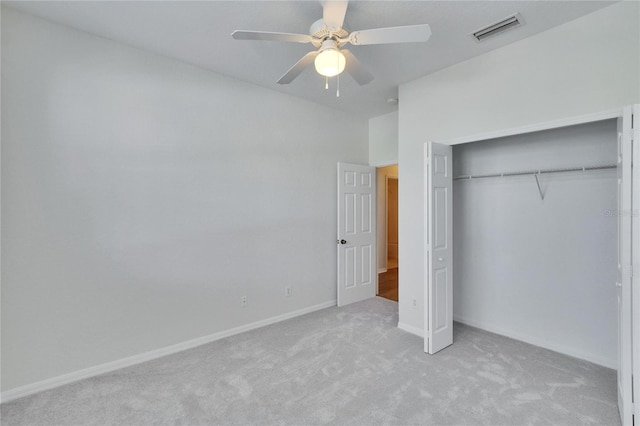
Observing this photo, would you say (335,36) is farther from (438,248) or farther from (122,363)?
(122,363)

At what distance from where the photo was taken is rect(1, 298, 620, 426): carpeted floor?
2.06m

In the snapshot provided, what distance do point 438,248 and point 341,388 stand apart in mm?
1576

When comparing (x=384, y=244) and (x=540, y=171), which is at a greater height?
(x=540, y=171)

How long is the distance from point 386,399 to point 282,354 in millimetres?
1100

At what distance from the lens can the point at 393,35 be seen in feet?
6.01

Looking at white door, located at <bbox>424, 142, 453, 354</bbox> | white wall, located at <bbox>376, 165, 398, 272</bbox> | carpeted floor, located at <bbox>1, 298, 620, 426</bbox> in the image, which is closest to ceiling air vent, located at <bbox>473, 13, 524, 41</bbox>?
white door, located at <bbox>424, 142, 453, 354</bbox>

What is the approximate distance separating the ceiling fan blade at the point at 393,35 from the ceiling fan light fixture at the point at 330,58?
12 centimetres

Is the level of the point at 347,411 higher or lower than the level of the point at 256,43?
lower

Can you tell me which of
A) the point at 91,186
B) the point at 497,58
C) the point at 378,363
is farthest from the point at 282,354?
the point at 497,58

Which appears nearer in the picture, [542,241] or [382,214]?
[542,241]

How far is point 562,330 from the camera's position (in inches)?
116

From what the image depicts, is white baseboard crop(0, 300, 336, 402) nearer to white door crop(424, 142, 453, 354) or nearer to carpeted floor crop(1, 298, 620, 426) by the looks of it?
carpeted floor crop(1, 298, 620, 426)

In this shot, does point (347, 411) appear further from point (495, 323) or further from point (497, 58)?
point (497, 58)

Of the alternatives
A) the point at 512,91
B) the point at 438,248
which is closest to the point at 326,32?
the point at 512,91
